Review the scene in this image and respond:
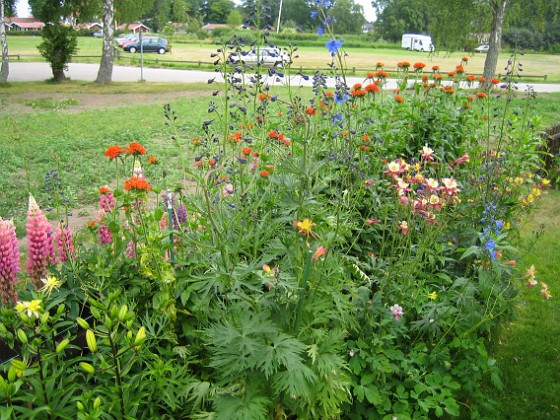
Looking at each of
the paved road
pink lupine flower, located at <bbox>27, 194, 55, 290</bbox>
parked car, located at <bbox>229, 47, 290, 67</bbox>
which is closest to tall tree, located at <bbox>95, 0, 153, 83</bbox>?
the paved road

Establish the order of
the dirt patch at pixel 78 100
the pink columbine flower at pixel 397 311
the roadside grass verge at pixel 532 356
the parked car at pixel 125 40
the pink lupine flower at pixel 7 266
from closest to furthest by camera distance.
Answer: the pink lupine flower at pixel 7 266 → the pink columbine flower at pixel 397 311 → the roadside grass verge at pixel 532 356 → the dirt patch at pixel 78 100 → the parked car at pixel 125 40

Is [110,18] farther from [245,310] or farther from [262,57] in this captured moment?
[245,310]

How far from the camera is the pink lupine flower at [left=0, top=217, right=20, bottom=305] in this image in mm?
2012

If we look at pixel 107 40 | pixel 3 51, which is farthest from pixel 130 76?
pixel 3 51

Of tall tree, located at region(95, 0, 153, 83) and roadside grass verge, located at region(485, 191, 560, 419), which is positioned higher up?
tall tree, located at region(95, 0, 153, 83)

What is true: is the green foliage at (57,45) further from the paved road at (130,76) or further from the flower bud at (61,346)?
the flower bud at (61,346)

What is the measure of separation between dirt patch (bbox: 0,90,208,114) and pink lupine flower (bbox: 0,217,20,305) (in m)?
9.85

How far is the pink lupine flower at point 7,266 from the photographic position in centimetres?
201

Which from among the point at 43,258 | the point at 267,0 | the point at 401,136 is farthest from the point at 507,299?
the point at 43,258

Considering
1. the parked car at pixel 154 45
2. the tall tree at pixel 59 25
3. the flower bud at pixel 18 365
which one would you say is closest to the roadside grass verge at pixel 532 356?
the flower bud at pixel 18 365

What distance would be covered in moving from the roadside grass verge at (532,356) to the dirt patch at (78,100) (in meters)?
10.1

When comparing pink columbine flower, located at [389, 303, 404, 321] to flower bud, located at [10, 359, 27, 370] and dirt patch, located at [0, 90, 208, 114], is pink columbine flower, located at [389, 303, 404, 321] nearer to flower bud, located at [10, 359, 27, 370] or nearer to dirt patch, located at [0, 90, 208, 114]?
flower bud, located at [10, 359, 27, 370]

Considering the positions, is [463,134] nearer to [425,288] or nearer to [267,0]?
[425,288]

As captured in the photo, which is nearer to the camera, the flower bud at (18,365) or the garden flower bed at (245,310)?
the flower bud at (18,365)
